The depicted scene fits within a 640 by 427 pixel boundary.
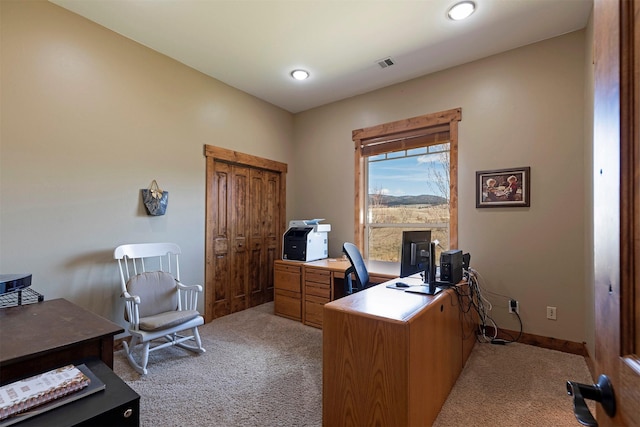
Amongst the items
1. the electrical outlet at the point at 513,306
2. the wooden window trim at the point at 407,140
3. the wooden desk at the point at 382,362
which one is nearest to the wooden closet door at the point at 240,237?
the wooden window trim at the point at 407,140

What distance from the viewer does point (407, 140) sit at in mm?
3758

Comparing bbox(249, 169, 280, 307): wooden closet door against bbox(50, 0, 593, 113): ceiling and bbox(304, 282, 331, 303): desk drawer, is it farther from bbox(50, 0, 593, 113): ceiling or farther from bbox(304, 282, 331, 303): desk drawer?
bbox(50, 0, 593, 113): ceiling

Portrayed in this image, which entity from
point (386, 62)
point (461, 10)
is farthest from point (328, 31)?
point (461, 10)

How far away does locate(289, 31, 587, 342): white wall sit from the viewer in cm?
276

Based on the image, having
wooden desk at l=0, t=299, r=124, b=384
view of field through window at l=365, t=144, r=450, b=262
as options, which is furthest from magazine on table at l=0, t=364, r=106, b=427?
view of field through window at l=365, t=144, r=450, b=262

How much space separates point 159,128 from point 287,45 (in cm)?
160

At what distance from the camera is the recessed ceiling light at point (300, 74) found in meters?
3.52

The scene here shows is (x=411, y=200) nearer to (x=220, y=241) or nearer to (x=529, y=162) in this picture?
(x=529, y=162)

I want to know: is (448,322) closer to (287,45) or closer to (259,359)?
(259,359)

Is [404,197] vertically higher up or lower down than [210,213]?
higher up

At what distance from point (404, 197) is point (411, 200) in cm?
10

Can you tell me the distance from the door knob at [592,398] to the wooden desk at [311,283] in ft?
8.25

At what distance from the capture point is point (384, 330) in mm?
1523

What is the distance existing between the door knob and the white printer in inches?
129
